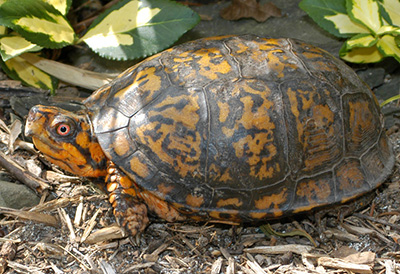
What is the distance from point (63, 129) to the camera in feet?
8.55

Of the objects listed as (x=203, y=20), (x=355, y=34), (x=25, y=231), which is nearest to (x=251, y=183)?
(x=25, y=231)

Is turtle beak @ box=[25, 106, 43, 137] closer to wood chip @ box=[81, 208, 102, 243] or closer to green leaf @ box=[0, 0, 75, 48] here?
Result: wood chip @ box=[81, 208, 102, 243]

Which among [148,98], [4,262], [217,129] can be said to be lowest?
[4,262]

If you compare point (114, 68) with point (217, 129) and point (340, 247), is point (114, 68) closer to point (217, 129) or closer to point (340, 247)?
point (217, 129)

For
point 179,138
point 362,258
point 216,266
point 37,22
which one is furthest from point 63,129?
point 362,258

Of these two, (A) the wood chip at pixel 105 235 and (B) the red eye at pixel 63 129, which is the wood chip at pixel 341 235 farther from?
(B) the red eye at pixel 63 129

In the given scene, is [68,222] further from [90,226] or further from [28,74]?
[28,74]

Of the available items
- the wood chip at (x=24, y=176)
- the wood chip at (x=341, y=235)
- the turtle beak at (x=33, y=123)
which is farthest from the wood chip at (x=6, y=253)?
the wood chip at (x=341, y=235)

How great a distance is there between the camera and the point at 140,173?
100 inches

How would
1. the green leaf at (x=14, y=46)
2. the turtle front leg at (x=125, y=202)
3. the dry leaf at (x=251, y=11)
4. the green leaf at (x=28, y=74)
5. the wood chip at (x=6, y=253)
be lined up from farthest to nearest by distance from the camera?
1. the dry leaf at (x=251, y=11)
2. the green leaf at (x=28, y=74)
3. the green leaf at (x=14, y=46)
4. the turtle front leg at (x=125, y=202)
5. the wood chip at (x=6, y=253)

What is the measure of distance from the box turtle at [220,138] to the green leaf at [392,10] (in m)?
1.21

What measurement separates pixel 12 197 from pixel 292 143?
175 centimetres

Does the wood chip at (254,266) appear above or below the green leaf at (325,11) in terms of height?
below

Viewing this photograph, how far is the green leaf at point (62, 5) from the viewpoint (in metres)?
3.71
